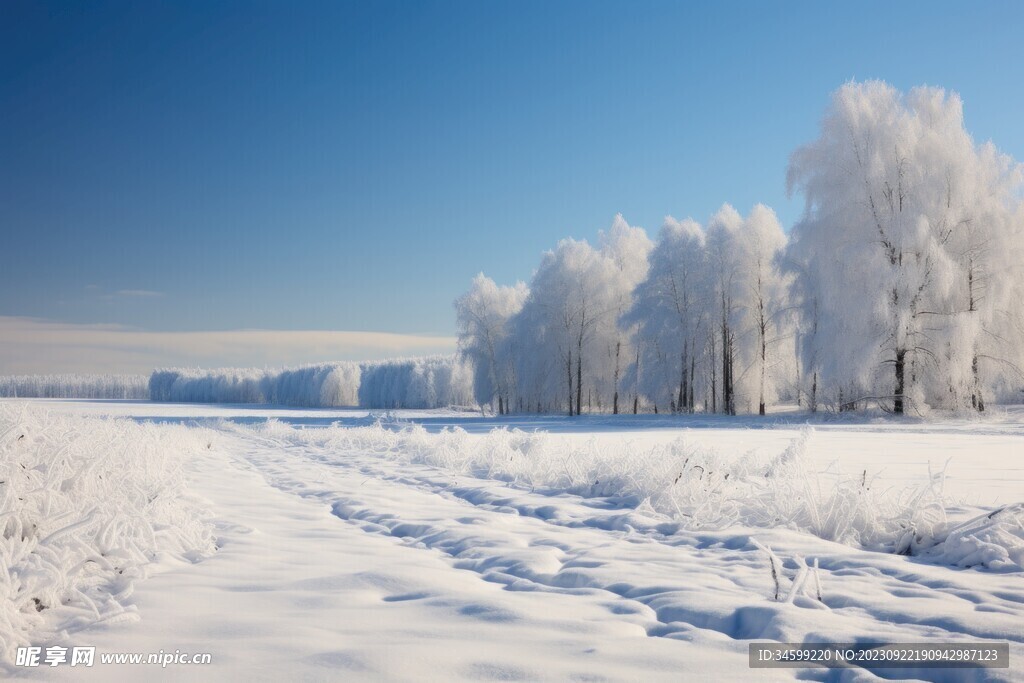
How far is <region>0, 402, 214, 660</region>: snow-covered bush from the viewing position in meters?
2.64

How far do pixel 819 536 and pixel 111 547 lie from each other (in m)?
4.44

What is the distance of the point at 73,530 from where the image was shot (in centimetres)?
314

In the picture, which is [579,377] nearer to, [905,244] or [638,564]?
[905,244]

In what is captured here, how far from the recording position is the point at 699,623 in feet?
9.05

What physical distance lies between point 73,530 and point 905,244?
2196 centimetres

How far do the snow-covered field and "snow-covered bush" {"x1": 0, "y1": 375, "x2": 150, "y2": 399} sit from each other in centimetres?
16134

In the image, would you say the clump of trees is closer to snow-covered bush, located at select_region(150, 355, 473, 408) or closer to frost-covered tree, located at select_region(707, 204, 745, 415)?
frost-covered tree, located at select_region(707, 204, 745, 415)

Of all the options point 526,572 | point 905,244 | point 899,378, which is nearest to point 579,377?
point 899,378

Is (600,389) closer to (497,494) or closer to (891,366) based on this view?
(891,366)

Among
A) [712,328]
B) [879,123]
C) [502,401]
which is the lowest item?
[502,401]

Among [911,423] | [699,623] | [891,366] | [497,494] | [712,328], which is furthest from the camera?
[712,328]

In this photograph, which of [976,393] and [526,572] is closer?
[526,572]

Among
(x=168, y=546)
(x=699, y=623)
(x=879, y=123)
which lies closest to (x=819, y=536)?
(x=699, y=623)

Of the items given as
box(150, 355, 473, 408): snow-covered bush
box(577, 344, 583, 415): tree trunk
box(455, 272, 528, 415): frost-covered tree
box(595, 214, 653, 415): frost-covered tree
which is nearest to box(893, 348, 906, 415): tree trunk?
box(595, 214, 653, 415): frost-covered tree
